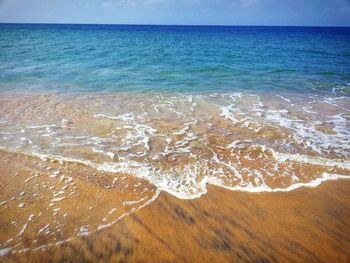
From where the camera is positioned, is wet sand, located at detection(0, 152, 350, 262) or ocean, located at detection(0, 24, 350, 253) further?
ocean, located at detection(0, 24, 350, 253)

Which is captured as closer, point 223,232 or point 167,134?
point 223,232

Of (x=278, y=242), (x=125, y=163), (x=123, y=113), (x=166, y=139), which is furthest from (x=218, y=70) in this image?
(x=278, y=242)

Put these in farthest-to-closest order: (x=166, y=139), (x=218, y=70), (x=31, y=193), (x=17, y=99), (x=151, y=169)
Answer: (x=218, y=70), (x=17, y=99), (x=166, y=139), (x=151, y=169), (x=31, y=193)

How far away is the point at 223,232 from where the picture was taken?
10.8ft

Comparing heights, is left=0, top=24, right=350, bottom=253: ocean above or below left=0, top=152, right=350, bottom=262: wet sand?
above

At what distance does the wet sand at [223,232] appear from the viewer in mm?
2953

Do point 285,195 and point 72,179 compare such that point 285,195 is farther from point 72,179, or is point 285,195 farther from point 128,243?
point 72,179

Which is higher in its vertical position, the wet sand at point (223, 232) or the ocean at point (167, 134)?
the ocean at point (167, 134)

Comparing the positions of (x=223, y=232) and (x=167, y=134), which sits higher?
(x=167, y=134)

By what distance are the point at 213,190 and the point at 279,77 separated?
11327 mm

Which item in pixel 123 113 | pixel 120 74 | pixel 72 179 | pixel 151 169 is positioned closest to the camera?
pixel 72 179

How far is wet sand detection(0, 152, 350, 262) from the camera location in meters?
2.95

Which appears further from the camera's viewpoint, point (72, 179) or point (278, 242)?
point (72, 179)

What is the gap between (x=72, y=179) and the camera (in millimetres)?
4254
